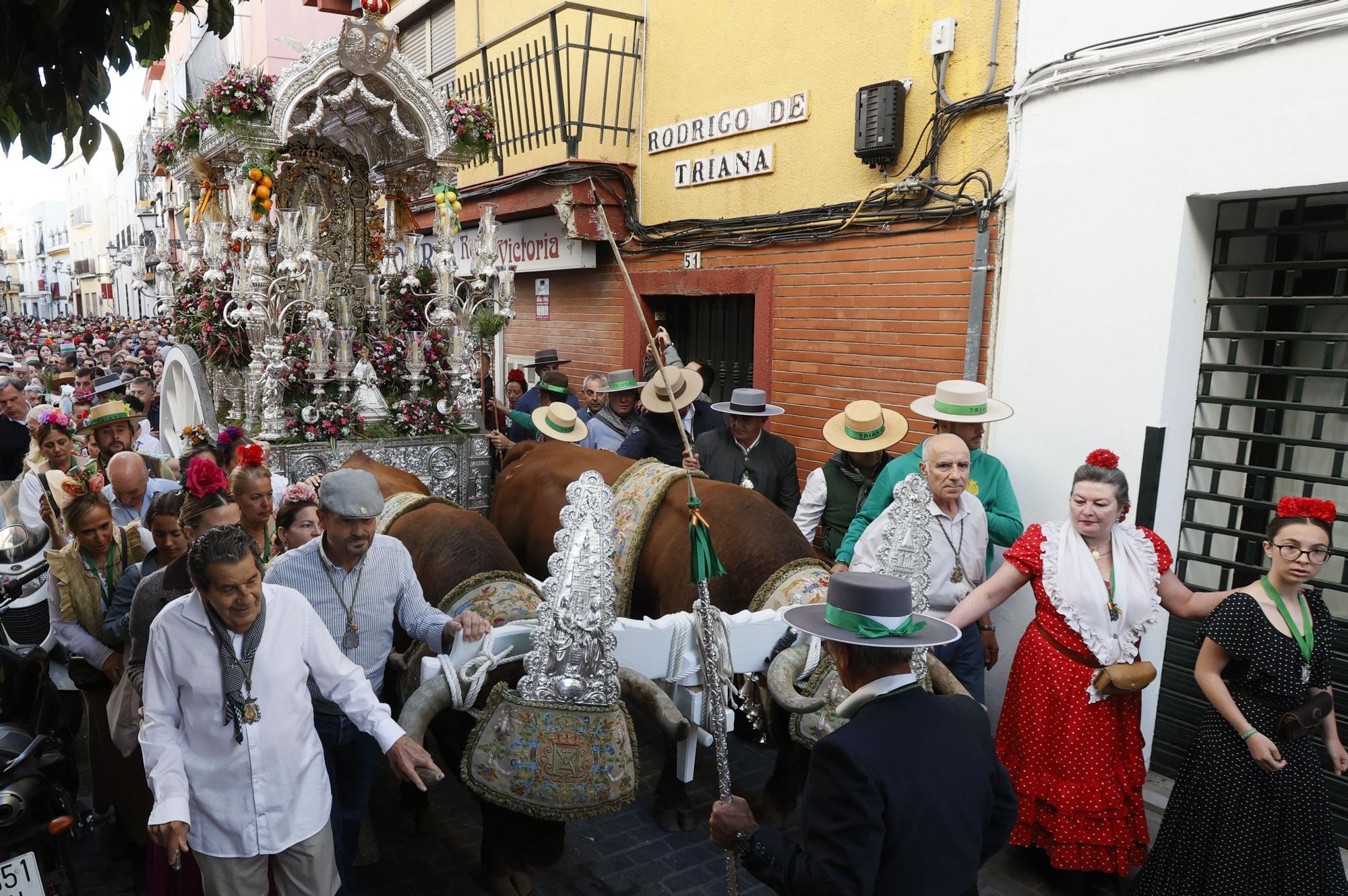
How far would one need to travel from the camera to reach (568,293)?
10539 millimetres

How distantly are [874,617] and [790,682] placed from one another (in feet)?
3.86

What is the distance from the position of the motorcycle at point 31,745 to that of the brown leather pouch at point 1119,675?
3.98 metres

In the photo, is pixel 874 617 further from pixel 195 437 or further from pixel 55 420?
pixel 55 420

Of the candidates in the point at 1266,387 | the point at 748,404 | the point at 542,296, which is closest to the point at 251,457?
the point at 748,404

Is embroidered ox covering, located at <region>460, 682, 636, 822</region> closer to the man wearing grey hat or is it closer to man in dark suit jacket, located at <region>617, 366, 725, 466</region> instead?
the man wearing grey hat

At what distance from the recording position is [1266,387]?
477cm

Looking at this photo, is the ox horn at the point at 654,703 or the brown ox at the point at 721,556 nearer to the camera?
the ox horn at the point at 654,703

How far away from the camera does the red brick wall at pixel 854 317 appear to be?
5938 millimetres

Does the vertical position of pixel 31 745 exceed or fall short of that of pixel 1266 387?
it falls short

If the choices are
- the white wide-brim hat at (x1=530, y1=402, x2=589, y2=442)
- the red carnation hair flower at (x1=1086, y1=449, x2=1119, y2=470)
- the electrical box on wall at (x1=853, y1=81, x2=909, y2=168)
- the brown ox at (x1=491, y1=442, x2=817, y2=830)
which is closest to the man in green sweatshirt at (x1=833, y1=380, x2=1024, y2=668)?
the brown ox at (x1=491, y1=442, x2=817, y2=830)

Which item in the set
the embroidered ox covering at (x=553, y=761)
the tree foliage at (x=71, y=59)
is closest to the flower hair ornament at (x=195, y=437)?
the tree foliage at (x=71, y=59)

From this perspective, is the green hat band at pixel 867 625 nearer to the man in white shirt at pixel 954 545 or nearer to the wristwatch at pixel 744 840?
the wristwatch at pixel 744 840

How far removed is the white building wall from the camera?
13.5 feet

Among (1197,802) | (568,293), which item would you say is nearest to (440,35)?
(568,293)
